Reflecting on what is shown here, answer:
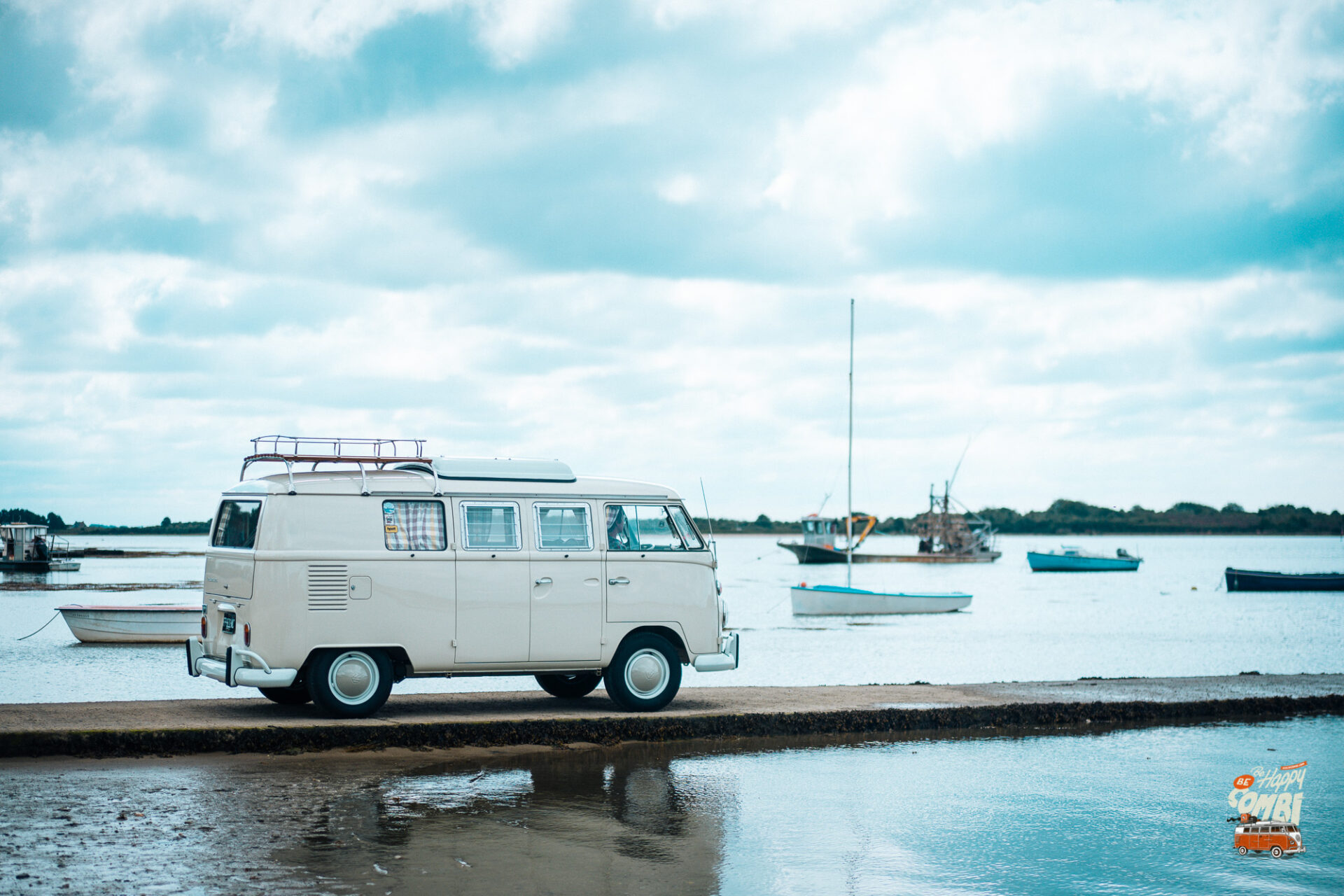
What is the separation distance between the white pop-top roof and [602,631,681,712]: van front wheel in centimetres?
159

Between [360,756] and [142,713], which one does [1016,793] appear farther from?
[142,713]

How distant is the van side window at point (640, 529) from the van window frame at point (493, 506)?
3.14ft

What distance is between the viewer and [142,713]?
38.0 ft

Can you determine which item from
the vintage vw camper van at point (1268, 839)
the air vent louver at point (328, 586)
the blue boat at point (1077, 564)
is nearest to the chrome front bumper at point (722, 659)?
the air vent louver at point (328, 586)

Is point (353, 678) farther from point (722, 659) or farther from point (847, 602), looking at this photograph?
point (847, 602)

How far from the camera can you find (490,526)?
482 inches

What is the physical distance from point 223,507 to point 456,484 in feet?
7.98

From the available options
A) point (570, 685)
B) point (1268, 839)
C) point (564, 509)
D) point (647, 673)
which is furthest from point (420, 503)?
point (1268, 839)

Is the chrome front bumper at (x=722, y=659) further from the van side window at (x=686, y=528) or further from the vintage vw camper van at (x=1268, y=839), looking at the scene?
the vintage vw camper van at (x=1268, y=839)

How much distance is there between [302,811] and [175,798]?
1061mm

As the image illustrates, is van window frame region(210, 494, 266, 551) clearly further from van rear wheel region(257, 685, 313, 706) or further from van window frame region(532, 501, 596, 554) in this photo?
van window frame region(532, 501, 596, 554)

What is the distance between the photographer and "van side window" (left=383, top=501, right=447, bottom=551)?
11.8 m

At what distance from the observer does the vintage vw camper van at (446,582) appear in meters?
11.4

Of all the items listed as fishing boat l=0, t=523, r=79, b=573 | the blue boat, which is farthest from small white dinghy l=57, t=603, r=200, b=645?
the blue boat
